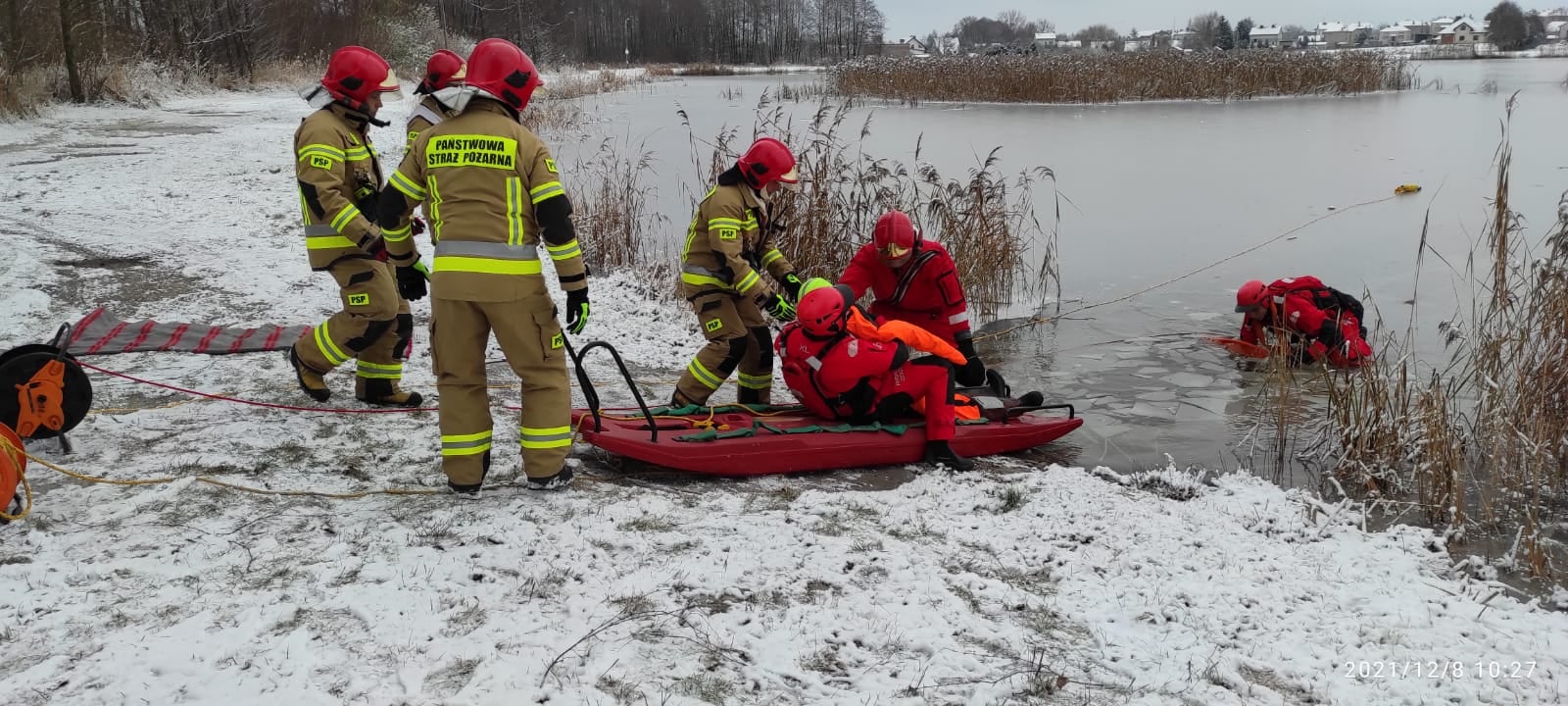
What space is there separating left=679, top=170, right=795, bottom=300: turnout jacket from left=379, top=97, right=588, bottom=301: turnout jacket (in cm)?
119

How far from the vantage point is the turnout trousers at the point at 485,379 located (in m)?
Answer: 3.78

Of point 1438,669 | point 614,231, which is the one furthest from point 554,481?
point 614,231

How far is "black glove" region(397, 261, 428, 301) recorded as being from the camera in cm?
425

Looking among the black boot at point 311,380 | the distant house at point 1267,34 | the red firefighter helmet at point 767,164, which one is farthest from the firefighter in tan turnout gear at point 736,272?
the distant house at point 1267,34

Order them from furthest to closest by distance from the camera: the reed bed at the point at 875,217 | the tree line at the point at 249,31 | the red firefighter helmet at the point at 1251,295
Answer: the tree line at the point at 249,31 → the reed bed at the point at 875,217 → the red firefighter helmet at the point at 1251,295

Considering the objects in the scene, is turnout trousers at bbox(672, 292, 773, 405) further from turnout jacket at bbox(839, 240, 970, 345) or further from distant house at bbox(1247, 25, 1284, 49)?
distant house at bbox(1247, 25, 1284, 49)

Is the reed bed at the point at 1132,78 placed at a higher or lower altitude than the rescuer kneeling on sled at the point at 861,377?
higher

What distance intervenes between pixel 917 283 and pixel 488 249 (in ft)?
10.2

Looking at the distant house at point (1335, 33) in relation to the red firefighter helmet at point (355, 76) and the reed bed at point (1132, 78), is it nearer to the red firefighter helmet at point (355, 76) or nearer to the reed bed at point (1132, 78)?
the reed bed at point (1132, 78)

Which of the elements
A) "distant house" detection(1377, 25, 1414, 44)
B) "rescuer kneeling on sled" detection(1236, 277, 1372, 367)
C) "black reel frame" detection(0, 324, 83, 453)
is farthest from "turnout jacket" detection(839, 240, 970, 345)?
"distant house" detection(1377, 25, 1414, 44)

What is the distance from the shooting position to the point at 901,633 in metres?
3.03

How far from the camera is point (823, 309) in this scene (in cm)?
459

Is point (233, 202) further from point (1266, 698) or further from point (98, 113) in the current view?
point (1266, 698)

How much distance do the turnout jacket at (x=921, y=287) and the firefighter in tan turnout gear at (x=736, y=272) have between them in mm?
813
